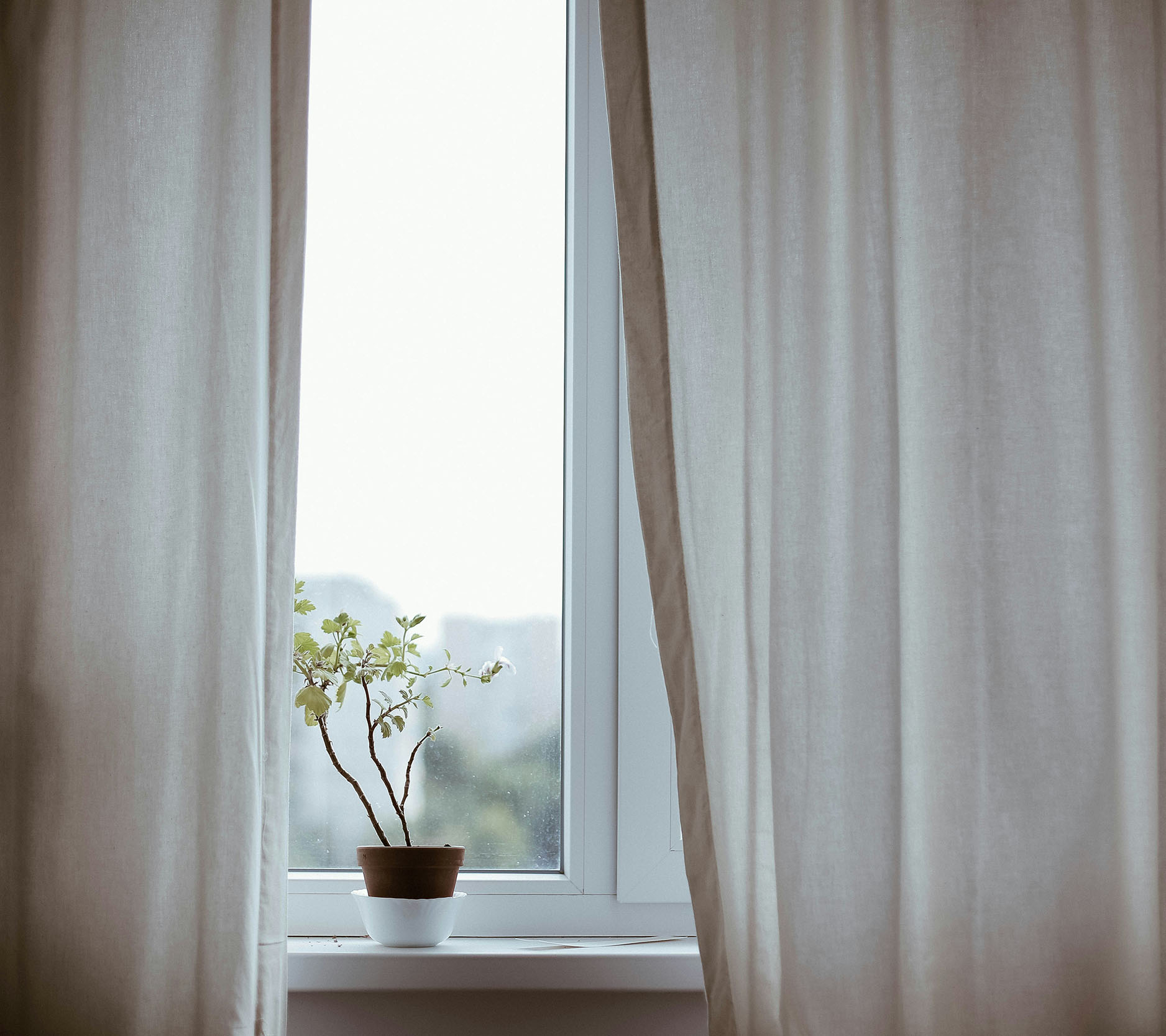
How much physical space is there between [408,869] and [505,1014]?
20cm

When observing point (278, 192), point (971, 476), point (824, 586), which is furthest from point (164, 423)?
point (971, 476)

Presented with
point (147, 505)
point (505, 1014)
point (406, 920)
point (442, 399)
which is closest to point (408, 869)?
point (406, 920)

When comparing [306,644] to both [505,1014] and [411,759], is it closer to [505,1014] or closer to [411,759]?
[411,759]

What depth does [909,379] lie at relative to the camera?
1.23 m

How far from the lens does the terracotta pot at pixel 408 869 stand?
130 cm

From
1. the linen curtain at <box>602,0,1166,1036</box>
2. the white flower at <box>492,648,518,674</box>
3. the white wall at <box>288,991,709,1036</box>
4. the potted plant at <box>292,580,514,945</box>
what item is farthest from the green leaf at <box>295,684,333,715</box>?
the linen curtain at <box>602,0,1166,1036</box>

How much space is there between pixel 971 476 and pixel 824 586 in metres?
0.21

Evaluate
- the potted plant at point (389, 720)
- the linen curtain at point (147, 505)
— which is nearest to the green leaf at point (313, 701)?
the potted plant at point (389, 720)

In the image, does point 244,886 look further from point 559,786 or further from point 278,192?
point 278,192

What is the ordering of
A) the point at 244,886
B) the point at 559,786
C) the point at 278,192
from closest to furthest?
the point at 244,886
the point at 278,192
the point at 559,786

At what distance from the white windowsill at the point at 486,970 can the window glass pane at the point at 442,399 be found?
209 millimetres

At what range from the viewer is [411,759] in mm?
1388

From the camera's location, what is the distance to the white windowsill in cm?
124

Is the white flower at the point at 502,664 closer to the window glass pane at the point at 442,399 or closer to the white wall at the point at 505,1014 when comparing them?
the window glass pane at the point at 442,399
